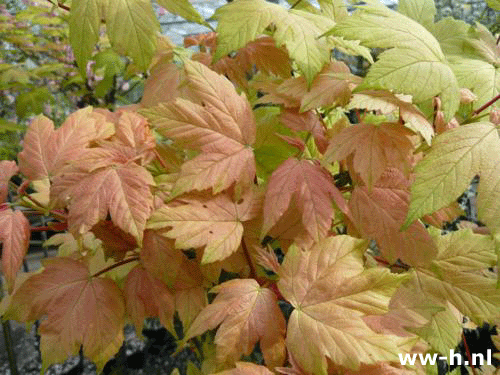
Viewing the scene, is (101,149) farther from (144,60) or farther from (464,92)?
(464,92)

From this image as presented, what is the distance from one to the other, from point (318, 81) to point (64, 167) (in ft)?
1.35

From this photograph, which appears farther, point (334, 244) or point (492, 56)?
point (492, 56)

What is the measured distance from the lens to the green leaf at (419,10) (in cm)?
109

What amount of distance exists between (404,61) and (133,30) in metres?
0.42

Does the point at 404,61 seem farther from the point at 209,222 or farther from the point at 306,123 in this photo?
the point at 209,222

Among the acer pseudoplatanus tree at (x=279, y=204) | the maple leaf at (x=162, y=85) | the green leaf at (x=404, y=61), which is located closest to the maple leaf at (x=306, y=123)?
the acer pseudoplatanus tree at (x=279, y=204)

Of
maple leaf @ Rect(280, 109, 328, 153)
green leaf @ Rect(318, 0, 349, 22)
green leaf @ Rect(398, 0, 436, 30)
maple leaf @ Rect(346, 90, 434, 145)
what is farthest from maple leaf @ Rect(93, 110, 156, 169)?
green leaf @ Rect(398, 0, 436, 30)

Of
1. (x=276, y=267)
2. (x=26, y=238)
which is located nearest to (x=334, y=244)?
Result: (x=276, y=267)

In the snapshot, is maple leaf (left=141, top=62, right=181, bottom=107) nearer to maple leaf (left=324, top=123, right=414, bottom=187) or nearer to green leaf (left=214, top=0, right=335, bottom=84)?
green leaf (left=214, top=0, right=335, bottom=84)

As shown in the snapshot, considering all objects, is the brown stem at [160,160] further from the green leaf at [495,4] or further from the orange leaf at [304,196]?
the green leaf at [495,4]

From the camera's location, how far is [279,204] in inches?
29.2

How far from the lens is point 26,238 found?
0.80 metres

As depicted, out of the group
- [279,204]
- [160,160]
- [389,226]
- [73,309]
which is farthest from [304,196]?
[73,309]

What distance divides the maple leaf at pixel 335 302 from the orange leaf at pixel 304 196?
1.2 inches
